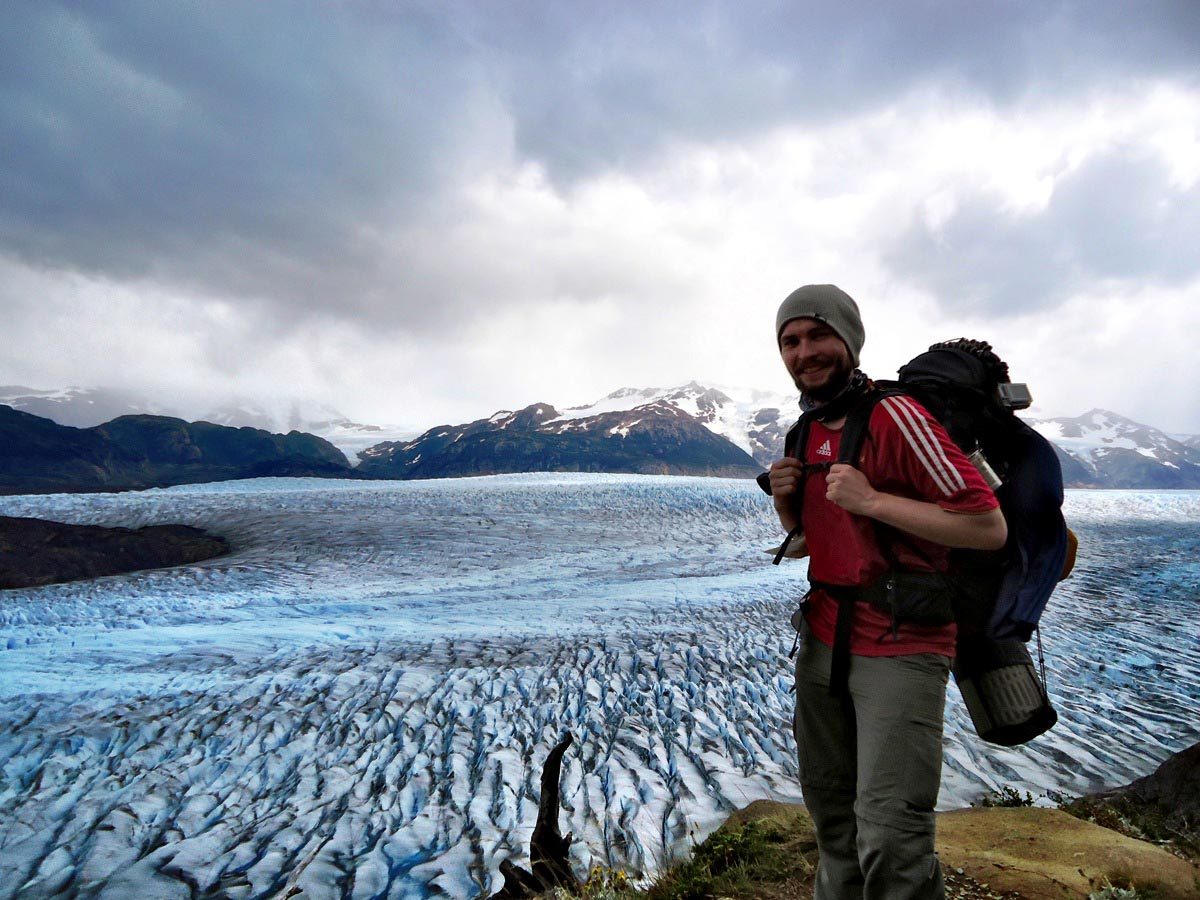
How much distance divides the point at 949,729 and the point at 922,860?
17.4 feet

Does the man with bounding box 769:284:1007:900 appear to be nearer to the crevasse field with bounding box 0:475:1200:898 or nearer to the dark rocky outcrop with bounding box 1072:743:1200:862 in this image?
the crevasse field with bounding box 0:475:1200:898

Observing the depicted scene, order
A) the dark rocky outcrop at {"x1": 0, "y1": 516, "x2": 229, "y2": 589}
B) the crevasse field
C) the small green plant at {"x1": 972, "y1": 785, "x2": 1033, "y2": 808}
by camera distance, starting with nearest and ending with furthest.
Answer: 1. the crevasse field
2. the small green plant at {"x1": 972, "y1": 785, "x2": 1033, "y2": 808}
3. the dark rocky outcrop at {"x1": 0, "y1": 516, "x2": 229, "y2": 589}

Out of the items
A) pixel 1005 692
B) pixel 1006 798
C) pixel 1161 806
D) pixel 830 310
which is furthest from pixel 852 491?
pixel 1161 806

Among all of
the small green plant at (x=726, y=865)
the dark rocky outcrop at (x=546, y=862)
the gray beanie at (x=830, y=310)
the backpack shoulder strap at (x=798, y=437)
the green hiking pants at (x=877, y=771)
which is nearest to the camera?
the green hiking pants at (x=877, y=771)

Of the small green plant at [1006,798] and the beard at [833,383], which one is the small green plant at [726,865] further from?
the beard at [833,383]

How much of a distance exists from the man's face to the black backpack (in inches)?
5.6

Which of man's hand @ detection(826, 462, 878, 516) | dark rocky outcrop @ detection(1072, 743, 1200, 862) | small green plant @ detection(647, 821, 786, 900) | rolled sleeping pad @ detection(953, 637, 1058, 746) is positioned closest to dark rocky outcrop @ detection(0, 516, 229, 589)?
small green plant @ detection(647, 821, 786, 900)

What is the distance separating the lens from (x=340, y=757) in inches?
210

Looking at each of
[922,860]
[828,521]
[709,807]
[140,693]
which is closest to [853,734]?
[922,860]

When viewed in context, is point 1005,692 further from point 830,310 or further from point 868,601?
point 830,310

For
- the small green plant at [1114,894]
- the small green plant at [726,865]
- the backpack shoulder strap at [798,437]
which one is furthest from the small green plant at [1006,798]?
the backpack shoulder strap at [798,437]

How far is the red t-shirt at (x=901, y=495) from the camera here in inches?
70.2

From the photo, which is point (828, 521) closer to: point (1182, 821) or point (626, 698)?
point (1182, 821)

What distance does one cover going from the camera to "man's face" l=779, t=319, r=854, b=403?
6.98 feet
